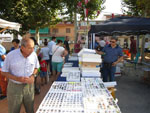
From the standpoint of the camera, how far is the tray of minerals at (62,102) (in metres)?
1.51

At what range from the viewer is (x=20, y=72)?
1975 mm

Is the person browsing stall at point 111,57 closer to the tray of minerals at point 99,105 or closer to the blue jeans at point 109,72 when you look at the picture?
the blue jeans at point 109,72

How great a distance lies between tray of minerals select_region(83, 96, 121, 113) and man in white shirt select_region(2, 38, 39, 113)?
859 mm

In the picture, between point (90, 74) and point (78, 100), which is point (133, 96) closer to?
point (90, 74)

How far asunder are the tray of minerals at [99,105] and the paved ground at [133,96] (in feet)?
6.15

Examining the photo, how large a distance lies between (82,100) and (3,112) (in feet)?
7.58

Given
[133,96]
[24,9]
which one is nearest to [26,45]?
[133,96]

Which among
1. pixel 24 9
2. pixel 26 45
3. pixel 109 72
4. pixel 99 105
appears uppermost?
pixel 24 9

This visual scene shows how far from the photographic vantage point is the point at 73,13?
39.2ft

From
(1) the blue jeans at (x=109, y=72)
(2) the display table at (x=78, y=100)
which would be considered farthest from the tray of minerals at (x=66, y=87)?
(1) the blue jeans at (x=109, y=72)

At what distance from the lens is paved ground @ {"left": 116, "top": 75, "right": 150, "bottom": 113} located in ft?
11.1

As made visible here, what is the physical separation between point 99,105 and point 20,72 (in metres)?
1.13

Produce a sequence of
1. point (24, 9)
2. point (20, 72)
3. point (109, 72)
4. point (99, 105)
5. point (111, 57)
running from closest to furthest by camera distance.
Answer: point (99, 105)
point (20, 72)
point (111, 57)
point (109, 72)
point (24, 9)

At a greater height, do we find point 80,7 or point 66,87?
point 80,7
